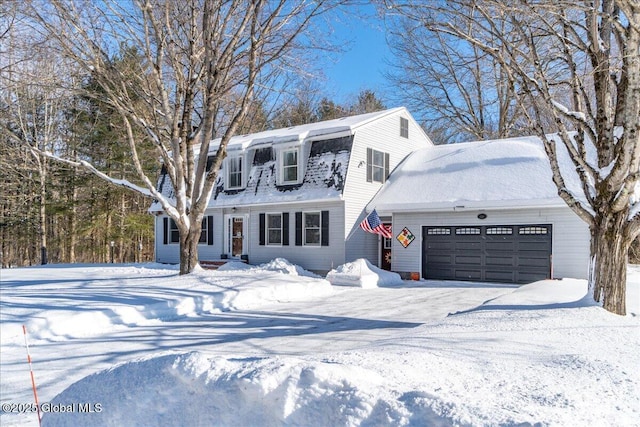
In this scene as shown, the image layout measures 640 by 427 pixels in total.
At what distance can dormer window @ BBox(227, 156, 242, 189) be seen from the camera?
2083 cm

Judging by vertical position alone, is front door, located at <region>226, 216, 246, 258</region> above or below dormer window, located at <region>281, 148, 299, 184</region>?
below

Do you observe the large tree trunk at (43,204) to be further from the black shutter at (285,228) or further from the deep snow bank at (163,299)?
the deep snow bank at (163,299)

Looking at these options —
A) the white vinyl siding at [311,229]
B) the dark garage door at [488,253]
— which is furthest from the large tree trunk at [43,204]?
the dark garage door at [488,253]

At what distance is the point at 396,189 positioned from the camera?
18.1m

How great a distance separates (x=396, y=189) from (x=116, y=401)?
15329mm

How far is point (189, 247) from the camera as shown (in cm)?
1366

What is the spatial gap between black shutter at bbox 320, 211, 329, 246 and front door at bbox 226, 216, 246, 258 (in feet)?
14.3

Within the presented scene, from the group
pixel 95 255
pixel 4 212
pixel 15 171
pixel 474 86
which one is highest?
pixel 474 86

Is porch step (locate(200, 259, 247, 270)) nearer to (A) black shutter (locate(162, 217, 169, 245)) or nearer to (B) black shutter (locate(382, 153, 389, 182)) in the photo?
(A) black shutter (locate(162, 217, 169, 245))

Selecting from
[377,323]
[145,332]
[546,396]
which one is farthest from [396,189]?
[546,396]

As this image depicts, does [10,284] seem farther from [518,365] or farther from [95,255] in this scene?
[95,255]

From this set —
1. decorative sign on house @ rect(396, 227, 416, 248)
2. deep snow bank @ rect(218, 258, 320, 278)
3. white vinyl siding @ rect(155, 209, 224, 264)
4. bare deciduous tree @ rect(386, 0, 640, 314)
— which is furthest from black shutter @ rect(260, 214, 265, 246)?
bare deciduous tree @ rect(386, 0, 640, 314)

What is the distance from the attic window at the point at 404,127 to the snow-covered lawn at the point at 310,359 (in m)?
10.9

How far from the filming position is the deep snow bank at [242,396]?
2.90 meters
